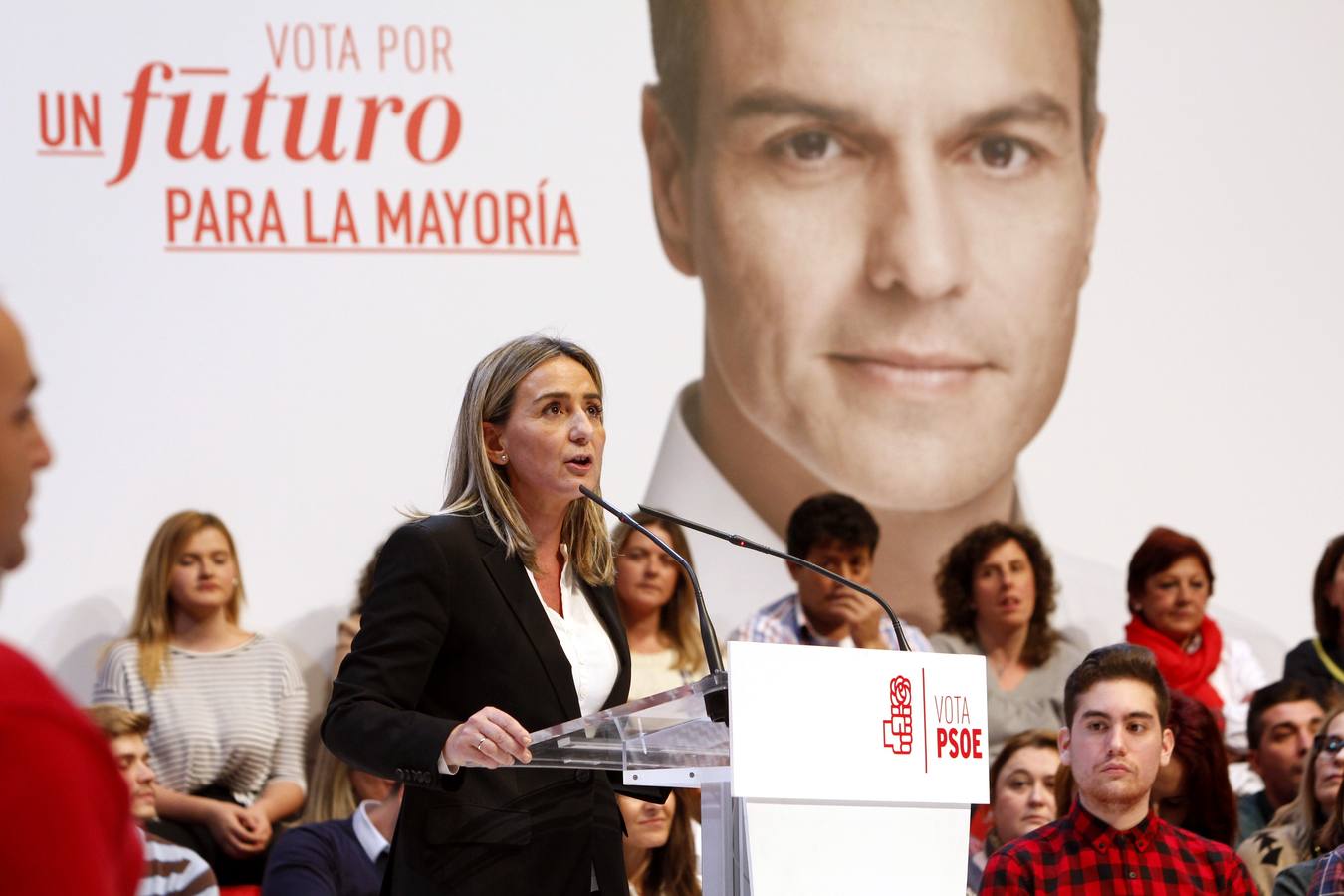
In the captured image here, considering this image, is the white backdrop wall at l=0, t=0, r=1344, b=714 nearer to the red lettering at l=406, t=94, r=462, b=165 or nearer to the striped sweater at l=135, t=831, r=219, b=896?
the red lettering at l=406, t=94, r=462, b=165

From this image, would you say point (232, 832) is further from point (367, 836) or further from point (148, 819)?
point (367, 836)

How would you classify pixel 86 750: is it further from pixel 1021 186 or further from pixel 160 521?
pixel 1021 186

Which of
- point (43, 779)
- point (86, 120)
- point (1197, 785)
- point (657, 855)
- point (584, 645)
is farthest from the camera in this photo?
point (86, 120)

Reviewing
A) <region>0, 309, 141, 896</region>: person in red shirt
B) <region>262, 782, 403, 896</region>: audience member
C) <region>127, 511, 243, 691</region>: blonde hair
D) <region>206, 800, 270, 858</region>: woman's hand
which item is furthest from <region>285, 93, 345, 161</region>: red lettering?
<region>0, 309, 141, 896</region>: person in red shirt

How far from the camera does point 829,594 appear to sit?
16.5ft

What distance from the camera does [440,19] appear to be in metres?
5.79

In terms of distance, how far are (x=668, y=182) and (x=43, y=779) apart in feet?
16.8

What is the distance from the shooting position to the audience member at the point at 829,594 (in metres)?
5.03

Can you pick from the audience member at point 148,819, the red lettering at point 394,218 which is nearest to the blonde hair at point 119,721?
the audience member at point 148,819

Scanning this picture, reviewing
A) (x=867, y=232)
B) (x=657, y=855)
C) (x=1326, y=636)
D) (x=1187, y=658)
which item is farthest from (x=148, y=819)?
(x=1326, y=636)

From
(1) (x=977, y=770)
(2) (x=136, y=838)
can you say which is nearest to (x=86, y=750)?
(2) (x=136, y=838)

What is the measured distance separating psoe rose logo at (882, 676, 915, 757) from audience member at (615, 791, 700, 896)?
211 centimetres

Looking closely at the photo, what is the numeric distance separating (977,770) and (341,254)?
3.86 m

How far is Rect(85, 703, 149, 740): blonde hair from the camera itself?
4.43 m
